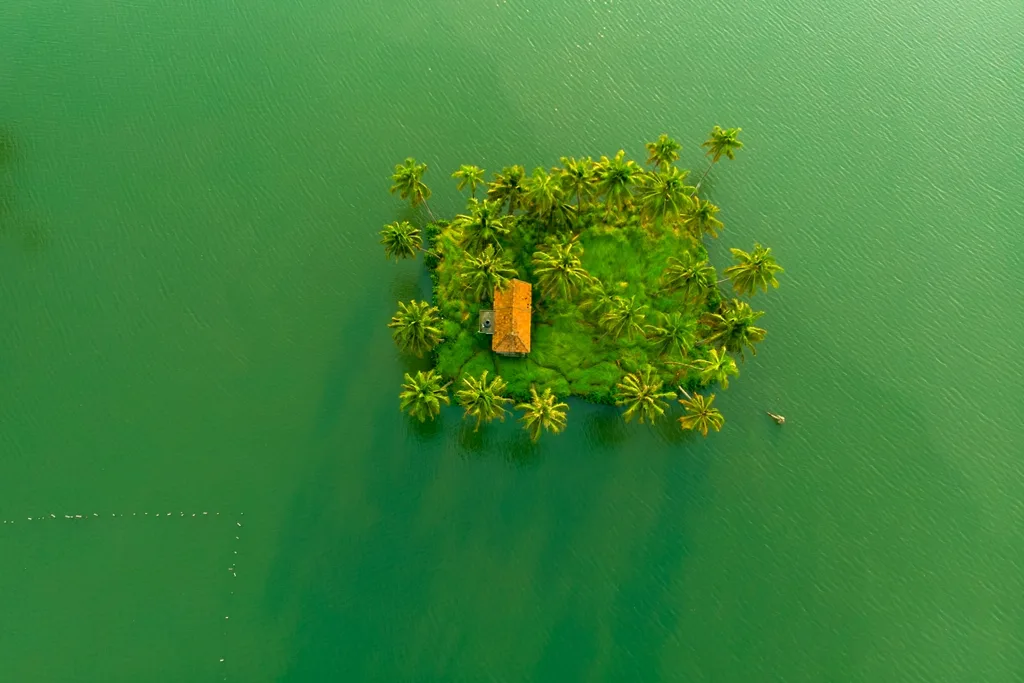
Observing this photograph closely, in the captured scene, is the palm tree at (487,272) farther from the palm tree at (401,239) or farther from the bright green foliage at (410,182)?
the bright green foliage at (410,182)

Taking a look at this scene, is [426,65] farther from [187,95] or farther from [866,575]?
[866,575]

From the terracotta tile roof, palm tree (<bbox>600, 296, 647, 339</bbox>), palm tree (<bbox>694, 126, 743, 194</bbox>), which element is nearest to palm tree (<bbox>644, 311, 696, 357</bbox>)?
palm tree (<bbox>600, 296, 647, 339</bbox>)

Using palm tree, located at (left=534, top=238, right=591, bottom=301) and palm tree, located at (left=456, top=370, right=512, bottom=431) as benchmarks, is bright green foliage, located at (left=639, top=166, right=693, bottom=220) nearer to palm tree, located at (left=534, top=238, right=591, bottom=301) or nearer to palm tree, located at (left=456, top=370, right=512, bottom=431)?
palm tree, located at (left=534, top=238, right=591, bottom=301)

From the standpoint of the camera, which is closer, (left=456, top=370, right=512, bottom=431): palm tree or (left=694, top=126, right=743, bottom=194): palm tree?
(left=456, top=370, right=512, bottom=431): palm tree

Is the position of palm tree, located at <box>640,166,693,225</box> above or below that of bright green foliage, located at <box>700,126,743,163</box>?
below

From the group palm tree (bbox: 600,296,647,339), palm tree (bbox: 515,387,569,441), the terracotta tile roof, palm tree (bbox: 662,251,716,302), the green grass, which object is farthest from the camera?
the green grass
